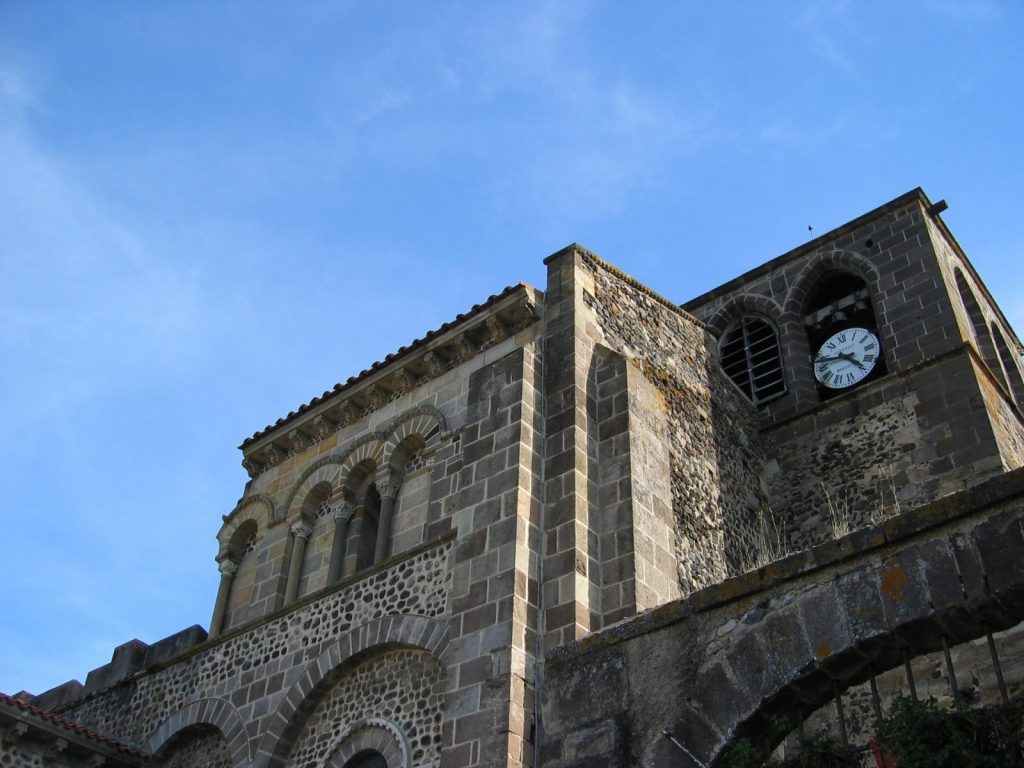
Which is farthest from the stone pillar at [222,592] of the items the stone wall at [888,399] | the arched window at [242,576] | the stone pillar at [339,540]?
the stone wall at [888,399]

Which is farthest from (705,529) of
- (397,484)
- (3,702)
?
(3,702)

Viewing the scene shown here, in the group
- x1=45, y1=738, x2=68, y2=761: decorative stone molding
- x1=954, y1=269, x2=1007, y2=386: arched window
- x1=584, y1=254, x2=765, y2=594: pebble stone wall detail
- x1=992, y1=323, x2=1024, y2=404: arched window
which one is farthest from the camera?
x1=992, y1=323, x2=1024, y2=404: arched window

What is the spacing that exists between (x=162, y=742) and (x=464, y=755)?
4.61m

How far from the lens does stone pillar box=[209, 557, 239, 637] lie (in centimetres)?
1291

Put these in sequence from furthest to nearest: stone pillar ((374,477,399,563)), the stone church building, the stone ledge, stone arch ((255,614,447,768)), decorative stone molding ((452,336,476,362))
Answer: decorative stone molding ((452,336,476,362)), stone pillar ((374,477,399,563)), stone arch ((255,614,447,768)), the stone church building, the stone ledge

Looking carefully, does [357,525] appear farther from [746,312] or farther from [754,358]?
[746,312]

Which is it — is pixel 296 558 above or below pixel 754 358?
below

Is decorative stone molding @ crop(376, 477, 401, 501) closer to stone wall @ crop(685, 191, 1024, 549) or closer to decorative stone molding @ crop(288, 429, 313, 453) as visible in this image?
decorative stone molding @ crop(288, 429, 313, 453)

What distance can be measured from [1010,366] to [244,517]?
11.0 m

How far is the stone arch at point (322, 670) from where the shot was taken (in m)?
10.3

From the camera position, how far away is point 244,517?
546 inches

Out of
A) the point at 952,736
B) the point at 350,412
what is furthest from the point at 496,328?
the point at 952,736

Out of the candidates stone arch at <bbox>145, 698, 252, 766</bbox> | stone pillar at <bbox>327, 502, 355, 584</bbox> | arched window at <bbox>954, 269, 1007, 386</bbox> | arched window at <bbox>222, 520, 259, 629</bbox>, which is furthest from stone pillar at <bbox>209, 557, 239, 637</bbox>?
arched window at <bbox>954, 269, 1007, 386</bbox>

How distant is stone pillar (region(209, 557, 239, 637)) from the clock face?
26.9 feet
